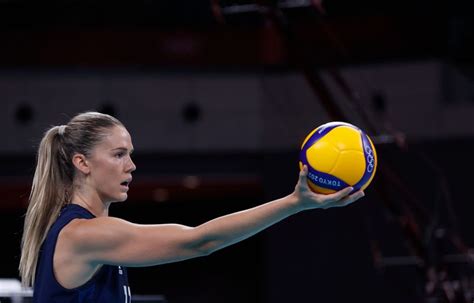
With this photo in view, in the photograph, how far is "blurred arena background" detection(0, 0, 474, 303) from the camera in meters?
11.2

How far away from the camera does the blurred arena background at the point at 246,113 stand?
1116 cm

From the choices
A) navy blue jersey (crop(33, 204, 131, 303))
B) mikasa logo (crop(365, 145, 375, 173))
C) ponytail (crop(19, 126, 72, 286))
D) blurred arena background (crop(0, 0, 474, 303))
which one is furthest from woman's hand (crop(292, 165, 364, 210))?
blurred arena background (crop(0, 0, 474, 303))

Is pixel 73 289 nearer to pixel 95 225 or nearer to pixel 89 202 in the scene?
pixel 95 225

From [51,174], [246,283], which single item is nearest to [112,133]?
[51,174]

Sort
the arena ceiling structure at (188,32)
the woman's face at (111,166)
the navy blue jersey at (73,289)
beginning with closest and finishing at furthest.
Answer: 1. the navy blue jersey at (73,289)
2. the woman's face at (111,166)
3. the arena ceiling structure at (188,32)

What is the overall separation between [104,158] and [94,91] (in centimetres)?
997

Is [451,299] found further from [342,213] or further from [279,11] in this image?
[342,213]

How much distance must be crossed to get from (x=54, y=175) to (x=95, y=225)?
0.40 m

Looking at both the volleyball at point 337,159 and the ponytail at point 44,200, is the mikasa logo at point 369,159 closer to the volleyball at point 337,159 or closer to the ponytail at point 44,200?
the volleyball at point 337,159

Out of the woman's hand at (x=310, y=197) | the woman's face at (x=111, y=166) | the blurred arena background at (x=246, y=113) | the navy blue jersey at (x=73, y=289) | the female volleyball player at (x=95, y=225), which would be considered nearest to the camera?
the woman's hand at (x=310, y=197)

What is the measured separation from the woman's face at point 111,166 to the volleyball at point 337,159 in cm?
66

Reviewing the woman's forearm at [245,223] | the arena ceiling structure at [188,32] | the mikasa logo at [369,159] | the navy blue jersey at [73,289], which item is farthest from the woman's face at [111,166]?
the arena ceiling structure at [188,32]

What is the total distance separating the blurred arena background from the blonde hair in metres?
7.12

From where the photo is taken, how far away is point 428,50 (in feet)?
38.3
